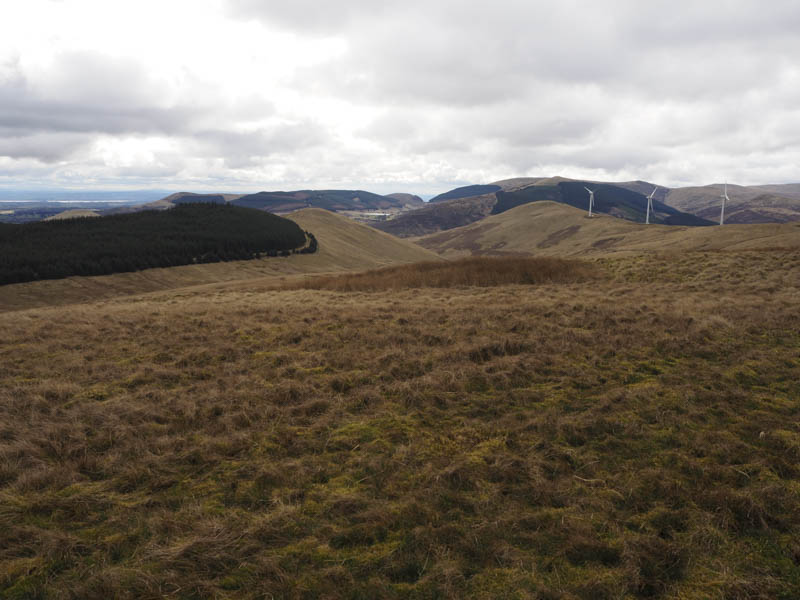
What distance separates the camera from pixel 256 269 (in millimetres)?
91000

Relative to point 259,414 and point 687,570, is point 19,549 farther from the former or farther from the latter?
point 687,570

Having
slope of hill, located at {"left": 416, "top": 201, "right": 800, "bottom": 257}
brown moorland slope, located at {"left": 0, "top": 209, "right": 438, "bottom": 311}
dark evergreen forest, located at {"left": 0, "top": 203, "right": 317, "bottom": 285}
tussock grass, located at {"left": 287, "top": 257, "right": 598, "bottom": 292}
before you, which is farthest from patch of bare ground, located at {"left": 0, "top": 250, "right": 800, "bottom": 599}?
dark evergreen forest, located at {"left": 0, "top": 203, "right": 317, "bottom": 285}

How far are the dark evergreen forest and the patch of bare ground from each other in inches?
2570

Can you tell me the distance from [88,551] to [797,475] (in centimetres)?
1092

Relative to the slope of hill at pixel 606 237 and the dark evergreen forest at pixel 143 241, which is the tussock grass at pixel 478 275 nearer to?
the slope of hill at pixel 606 237

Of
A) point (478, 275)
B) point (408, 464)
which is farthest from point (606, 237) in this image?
point (408, 464)

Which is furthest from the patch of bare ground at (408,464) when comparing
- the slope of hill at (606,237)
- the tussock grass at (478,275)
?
the slope of hill at (606,237)

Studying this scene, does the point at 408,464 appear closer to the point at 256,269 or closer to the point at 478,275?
the point at 478,275

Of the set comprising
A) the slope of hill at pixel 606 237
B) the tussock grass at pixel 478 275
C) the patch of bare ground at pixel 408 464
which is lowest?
the patch of bare ground at pixel 408 464

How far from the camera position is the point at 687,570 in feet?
16.9

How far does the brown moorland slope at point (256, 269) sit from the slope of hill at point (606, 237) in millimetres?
44765

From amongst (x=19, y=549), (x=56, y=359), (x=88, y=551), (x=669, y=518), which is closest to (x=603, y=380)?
(x=669, y=518)

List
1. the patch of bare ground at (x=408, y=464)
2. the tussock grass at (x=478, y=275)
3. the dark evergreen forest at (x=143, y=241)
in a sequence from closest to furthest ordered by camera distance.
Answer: the patch of bare ground at (x=408, y=464) → the tussock grass at (x=478, y=275) → the dark evergreen forest at (x=143, y=241)

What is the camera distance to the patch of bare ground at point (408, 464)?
5.24 m
